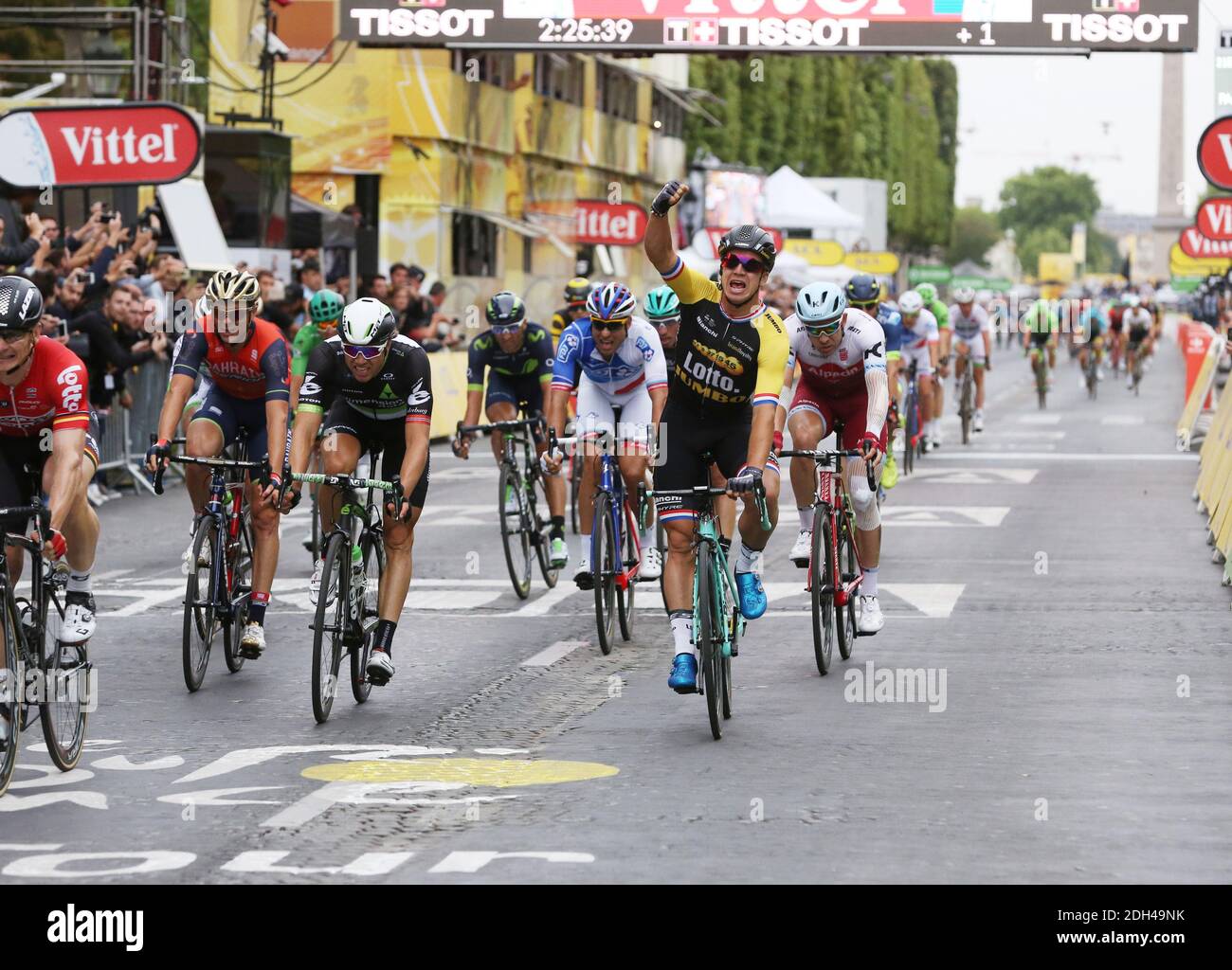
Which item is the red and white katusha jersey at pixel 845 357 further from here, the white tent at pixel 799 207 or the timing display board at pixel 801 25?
the white tent at pixel 799 207

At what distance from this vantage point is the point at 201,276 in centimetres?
2650

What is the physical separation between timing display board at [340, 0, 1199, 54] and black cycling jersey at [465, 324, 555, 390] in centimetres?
894

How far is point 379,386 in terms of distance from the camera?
10.3 m

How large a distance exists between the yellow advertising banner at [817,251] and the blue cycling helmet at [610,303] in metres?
46.6

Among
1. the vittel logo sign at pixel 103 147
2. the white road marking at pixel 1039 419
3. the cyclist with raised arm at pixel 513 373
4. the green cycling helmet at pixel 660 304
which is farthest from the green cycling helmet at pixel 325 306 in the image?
the white road marking at pixel 1039 419

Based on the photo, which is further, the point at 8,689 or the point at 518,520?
the point at 518,520

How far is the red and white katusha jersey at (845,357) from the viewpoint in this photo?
11.9 meters

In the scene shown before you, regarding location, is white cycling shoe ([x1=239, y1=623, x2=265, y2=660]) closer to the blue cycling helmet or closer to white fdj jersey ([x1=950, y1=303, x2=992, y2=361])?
the blue cycling helmet

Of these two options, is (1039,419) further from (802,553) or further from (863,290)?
(802,553)

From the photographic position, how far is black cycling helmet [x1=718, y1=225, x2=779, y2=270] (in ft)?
31.2

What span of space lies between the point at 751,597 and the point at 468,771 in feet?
7.28

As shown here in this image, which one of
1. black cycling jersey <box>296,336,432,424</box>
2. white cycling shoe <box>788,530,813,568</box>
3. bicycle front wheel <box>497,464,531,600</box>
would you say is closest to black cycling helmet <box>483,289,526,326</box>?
bicycle front wheel <box>497,464,531,600</box>

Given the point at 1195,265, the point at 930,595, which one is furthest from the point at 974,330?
the point at 1195,265
